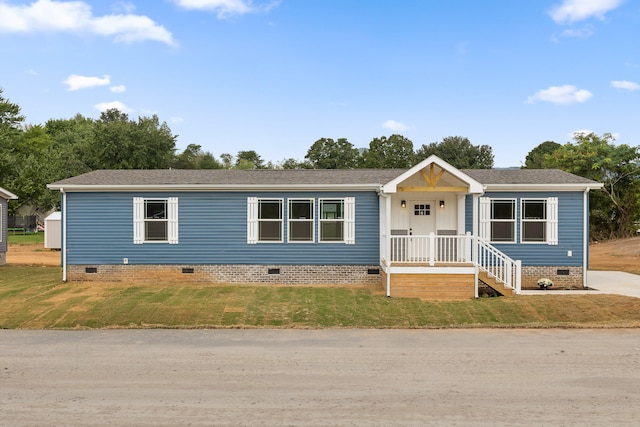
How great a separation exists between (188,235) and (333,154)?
50554 millimetres

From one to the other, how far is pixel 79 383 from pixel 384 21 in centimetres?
2503

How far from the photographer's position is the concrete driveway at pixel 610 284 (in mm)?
14062

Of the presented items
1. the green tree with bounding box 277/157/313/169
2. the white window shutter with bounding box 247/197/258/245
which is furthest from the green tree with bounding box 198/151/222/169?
the white window shutter with bounding box 247/197/258/245

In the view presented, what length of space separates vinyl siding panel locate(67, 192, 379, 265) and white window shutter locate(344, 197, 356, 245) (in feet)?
3.22

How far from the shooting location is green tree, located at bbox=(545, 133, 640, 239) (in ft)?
114

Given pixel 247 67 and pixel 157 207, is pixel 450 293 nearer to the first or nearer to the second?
pixel 157 207

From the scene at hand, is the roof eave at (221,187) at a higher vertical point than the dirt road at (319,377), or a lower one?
higher

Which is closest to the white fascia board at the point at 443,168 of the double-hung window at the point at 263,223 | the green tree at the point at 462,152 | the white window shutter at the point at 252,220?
the double-hung window at the point at 263,223

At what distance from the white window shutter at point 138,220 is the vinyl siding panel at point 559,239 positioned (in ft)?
34.6

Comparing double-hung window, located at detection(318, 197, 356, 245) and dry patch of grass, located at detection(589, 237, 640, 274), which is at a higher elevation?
double-hung window, located at detection(318, 197, 356, 245)

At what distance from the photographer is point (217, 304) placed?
1266cm

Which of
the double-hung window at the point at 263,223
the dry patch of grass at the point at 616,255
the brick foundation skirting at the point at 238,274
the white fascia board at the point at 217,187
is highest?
the white fascia board at the point at 217,187

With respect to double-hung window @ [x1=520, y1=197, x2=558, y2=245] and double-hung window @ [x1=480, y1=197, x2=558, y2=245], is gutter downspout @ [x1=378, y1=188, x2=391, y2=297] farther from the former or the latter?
→ double-hung window @ [x1=520, y1=197, x2=558, y2=245]

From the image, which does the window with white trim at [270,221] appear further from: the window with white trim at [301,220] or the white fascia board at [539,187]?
the white fascia board at [539,187]
